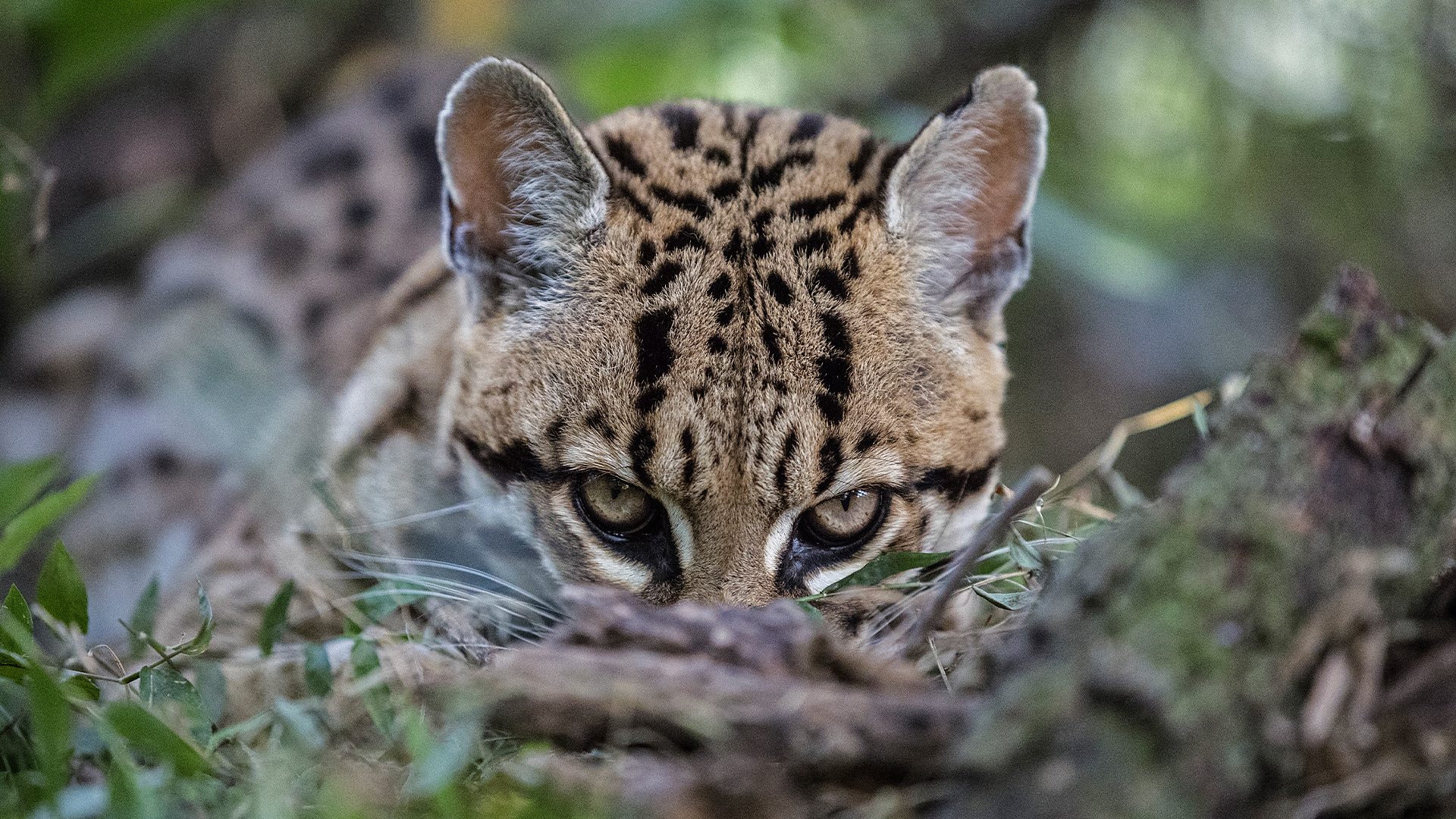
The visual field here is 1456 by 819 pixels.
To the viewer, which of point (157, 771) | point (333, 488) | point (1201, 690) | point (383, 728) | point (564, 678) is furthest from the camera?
point (333, 488)

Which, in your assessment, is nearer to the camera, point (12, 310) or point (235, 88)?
point (12, 310)

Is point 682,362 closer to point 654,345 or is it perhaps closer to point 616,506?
point 654,345

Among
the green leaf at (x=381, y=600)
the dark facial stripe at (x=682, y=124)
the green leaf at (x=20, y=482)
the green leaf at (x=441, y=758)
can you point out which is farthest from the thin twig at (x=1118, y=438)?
the green leaf at (x=20, y=482)

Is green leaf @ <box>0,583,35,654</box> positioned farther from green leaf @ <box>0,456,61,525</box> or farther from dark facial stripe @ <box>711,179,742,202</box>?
dark facial stripe @ <box>711,179,742,202</box>

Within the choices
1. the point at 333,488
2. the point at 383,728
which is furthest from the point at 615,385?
the point at 333,488

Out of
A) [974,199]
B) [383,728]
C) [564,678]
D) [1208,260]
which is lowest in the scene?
[1208,260]

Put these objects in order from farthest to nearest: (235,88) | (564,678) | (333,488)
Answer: (235,88) → (333,488) → (564,678)

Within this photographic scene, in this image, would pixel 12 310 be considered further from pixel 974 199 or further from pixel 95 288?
pixel 974 199
